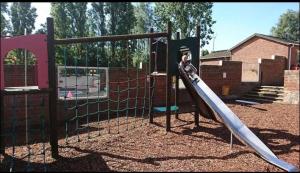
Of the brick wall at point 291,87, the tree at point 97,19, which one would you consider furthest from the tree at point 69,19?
the brick wall at point 291,87

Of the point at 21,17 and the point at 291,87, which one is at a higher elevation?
the point at 21,17

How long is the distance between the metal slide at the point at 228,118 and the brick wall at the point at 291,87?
350 inches

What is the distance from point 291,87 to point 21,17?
29.4 m

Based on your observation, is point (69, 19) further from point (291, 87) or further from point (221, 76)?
point (291, 87)

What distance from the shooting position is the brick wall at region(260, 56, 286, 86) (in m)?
19.6

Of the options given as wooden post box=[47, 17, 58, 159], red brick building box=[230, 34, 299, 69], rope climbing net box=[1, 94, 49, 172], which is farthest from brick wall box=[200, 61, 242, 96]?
wooden post box=[47, 17, 58, 159]

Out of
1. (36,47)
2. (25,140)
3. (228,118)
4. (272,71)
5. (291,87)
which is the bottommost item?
(25,140)

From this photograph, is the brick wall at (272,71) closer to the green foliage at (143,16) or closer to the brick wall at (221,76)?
the brick wall at (221,76)

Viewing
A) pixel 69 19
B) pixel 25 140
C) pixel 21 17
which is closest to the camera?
pixel 25 140

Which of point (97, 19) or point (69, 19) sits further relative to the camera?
point (97, 19)

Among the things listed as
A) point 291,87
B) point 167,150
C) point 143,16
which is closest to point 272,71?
point 291,87

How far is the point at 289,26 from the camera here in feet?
207

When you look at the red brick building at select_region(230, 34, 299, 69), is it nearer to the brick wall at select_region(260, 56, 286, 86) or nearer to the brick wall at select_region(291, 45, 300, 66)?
the brick wall at select_region(291, 45, 300, 66)

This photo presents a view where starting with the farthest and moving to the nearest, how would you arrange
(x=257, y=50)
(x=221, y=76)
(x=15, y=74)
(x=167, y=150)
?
1. (x=257, y=50)
2. (x=221, y=76)
3. (x=15, y=74)
4. (x=167, y=150)
